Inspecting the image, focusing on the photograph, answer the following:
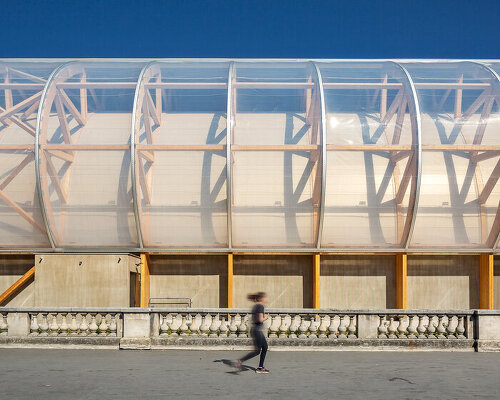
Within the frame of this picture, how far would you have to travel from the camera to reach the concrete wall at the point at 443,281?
2494 cm

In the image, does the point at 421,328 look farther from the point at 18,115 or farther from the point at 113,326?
the point at 18,115

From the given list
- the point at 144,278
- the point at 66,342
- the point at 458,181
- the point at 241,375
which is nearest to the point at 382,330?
the point at 241,375

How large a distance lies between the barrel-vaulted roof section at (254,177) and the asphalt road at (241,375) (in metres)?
8.04

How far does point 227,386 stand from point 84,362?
4219mm

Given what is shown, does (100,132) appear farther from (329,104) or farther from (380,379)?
(380,379)

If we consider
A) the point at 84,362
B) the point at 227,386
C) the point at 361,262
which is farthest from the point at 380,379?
the point at 361,262

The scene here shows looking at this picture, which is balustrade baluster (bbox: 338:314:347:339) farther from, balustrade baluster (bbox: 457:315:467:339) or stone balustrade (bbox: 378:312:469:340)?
balustrade baluster (bbox: 457:315:467:339)

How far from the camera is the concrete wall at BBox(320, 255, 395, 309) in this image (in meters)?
24.9

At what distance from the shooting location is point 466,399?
432 inches

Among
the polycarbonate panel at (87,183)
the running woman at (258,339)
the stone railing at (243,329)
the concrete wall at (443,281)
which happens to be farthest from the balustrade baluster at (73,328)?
the concrete wall at (443,281)

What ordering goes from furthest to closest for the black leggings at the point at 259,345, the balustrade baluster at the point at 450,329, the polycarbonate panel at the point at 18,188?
the polycarbonate panel at the point at 18,188 → the balustrade baluster at the point at 450,329 → the black leggings at the point at 259,345

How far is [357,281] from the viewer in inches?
983

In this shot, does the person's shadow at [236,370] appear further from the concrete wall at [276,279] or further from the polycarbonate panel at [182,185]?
the concrete wall at [276,279]

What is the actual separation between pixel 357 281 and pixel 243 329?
30.8 feet
